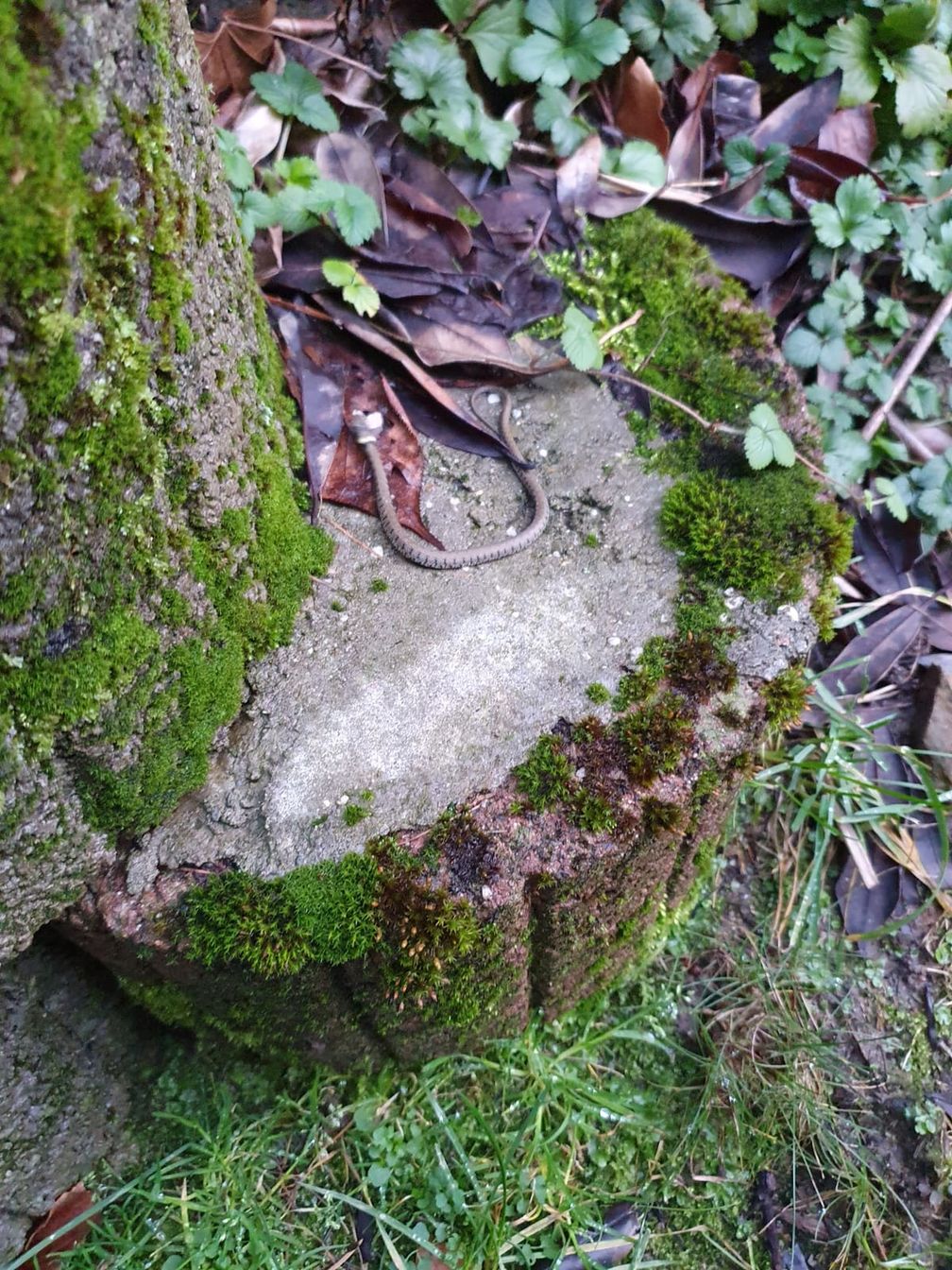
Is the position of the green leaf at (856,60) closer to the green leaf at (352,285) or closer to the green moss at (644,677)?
the green leaf at (352,285)

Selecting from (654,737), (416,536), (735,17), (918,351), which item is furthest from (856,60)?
(654,737)

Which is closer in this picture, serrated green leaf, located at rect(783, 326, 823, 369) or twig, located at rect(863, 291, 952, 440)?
serrated green leaf, located at rect(783, 326, 823, 369)

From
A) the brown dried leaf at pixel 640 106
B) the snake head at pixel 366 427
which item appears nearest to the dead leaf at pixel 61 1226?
the snake head at pixel 366 427

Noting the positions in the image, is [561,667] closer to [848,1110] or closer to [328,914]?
[328,914]

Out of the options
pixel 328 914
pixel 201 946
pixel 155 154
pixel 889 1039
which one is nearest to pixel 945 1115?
pixel 889 1039

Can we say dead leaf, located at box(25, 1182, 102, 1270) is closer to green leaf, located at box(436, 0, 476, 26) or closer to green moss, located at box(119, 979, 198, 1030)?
green moss, located at box(119, 979, 198, 1030)

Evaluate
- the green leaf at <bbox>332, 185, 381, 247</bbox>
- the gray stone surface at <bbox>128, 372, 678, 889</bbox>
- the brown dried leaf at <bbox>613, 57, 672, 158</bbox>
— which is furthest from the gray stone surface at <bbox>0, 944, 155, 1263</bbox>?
the brown dried leaf at <bbox>613, 57, 672, 158</bbox>

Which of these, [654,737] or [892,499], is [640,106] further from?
[654,737]
